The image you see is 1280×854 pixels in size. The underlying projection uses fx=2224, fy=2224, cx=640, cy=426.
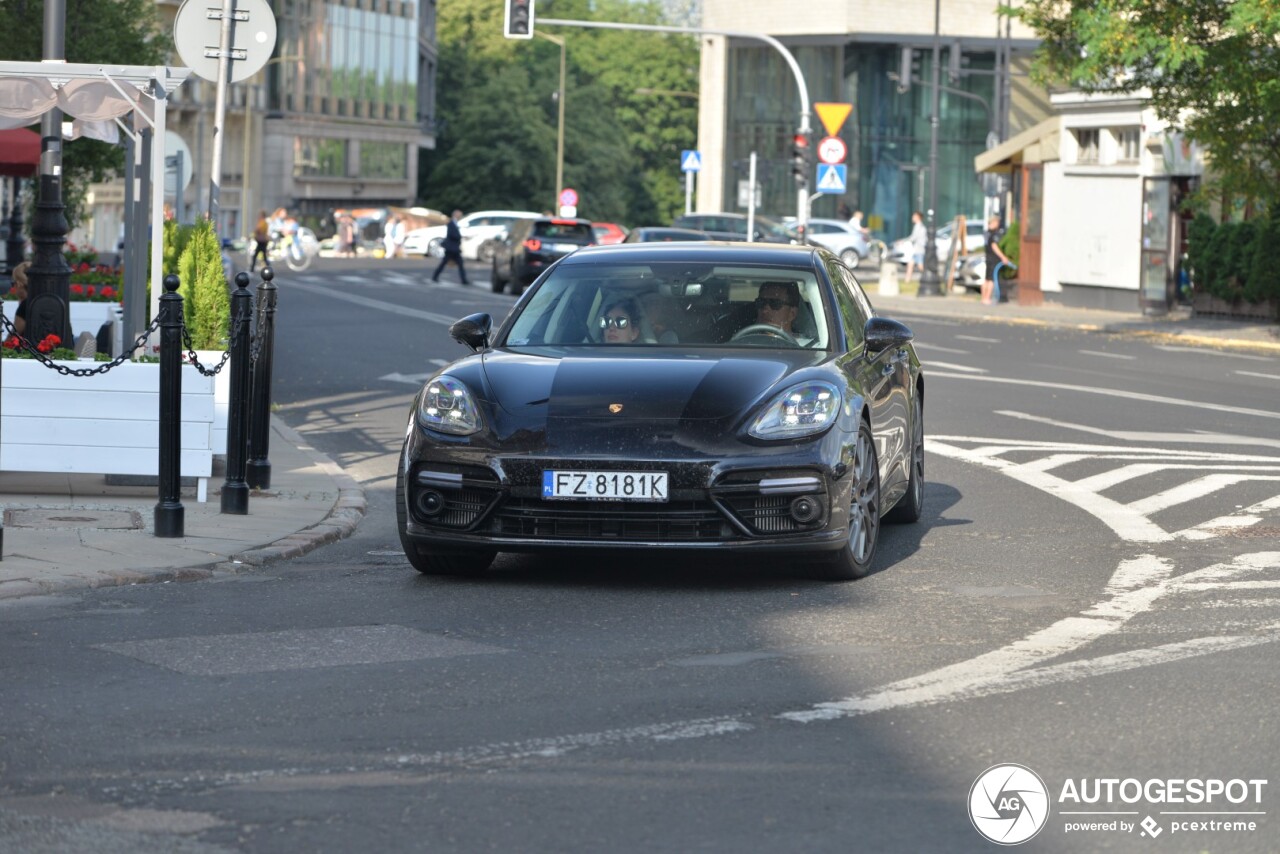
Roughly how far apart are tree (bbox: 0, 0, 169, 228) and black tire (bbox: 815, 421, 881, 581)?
931 inches

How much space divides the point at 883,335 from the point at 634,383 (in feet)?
4.79

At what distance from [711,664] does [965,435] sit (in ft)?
31.3

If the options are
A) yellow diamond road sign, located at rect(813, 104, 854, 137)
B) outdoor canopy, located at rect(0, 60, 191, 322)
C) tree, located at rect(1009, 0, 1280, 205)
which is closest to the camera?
outdoor canopy, located at rect(0, 60, 191, 322)

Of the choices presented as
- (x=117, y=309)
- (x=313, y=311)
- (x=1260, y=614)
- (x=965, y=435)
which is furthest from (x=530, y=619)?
(x=313, y=311)

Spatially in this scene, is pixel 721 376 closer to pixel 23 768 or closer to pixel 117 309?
pixel 23 768

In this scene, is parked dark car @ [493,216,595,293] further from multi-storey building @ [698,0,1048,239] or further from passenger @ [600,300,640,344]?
multi-storey building @ [698,0,1048,239]

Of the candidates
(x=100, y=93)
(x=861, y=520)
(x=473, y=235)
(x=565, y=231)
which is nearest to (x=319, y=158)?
(x=473, y=235)

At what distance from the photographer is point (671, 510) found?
880 cm

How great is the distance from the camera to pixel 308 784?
Result: 218 inches

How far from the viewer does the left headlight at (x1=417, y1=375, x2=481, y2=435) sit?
9.05 metres

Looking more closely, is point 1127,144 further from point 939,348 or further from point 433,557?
point 433,557

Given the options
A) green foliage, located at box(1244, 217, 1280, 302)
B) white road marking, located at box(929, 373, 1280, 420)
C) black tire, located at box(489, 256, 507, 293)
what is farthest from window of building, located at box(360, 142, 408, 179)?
white road marking, located at box(929, 373, 1280, 420)

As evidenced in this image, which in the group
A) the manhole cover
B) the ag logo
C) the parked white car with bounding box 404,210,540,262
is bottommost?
the ag logo

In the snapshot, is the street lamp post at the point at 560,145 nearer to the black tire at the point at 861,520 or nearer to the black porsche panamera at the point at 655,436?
the black porsche panamera at the point at 655,436
